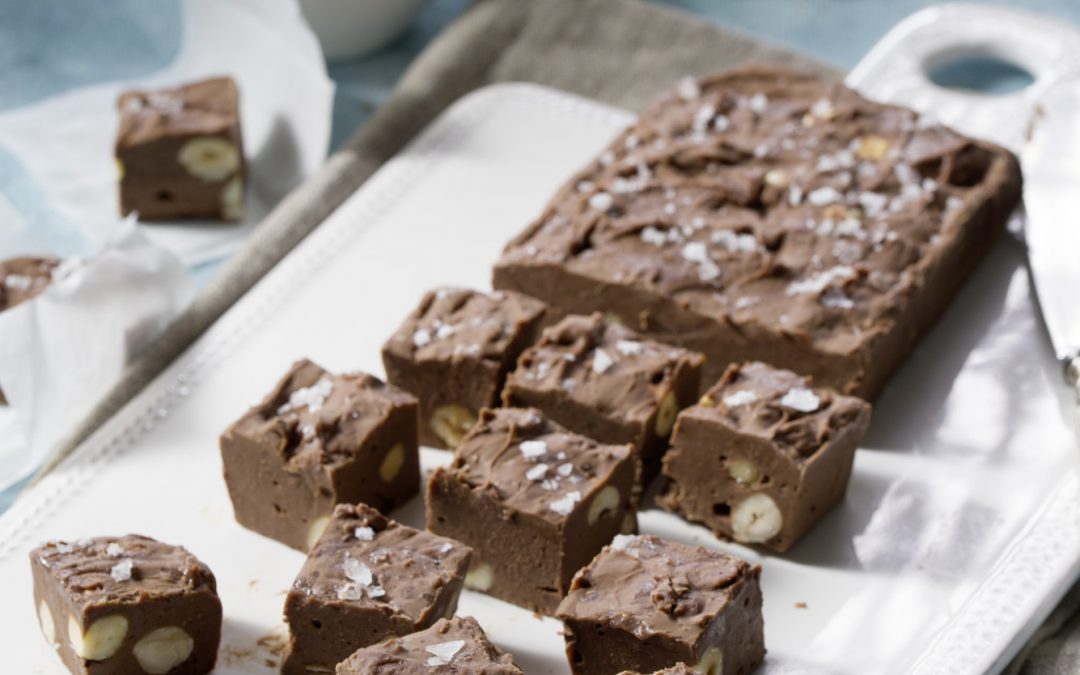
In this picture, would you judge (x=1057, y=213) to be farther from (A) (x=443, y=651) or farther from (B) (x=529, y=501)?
(A) (x=443, y=651)

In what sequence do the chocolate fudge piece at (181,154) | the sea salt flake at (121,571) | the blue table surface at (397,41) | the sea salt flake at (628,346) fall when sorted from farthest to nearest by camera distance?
the blue table surface at (397,41) < the chocolate fudge piece at (181,154) < the sea salt flake at (628,346) < the sea salt flake at (121,571)

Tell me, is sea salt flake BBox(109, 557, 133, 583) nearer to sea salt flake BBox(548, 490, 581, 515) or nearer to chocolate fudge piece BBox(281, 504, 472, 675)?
Result: chocolate fudge piece BBox(281, 504, 472, 675)

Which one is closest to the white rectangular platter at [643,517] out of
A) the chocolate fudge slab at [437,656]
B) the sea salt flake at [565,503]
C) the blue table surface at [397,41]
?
the sea salt flake at [565,503]

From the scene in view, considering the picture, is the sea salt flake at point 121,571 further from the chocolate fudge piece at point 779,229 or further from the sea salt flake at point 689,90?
the sea salt flake at point 689,90

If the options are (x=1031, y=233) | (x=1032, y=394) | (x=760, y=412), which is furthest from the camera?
(x=1031, y=233)

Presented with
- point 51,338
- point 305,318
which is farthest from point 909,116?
point 51,338

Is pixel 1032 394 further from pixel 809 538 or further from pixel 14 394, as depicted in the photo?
pixel 14 394
